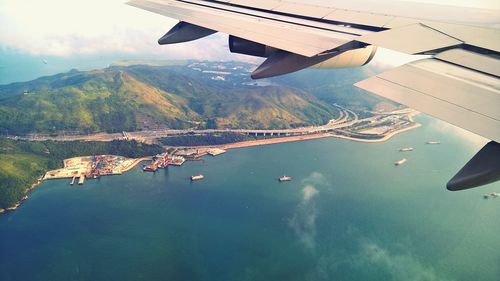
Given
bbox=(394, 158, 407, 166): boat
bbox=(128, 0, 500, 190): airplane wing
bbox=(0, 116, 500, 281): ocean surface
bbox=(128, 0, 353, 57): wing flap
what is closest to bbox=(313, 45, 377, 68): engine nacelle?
bbox=(128, 0, 500, 190): airplane wing

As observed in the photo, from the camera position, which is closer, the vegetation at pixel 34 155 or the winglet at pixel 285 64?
the winglet at pixel 285 64

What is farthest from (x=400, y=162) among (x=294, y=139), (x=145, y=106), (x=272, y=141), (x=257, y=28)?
(x=145, y=106)

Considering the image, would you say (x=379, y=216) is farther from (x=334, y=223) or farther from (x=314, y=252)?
(x=314, y=252)

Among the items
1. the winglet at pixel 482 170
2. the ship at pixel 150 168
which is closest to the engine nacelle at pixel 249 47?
the winglet at pixel 482 170

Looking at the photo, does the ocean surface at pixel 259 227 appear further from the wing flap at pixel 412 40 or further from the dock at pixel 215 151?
the wing flap at pixel 412 40

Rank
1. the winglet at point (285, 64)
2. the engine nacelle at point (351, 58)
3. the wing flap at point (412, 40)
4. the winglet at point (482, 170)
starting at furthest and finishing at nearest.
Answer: the engine nacelle at point (351, 58), the winglet at point (285, 64), the wing flap at point (412, 40), the winglet at point (482, 170)

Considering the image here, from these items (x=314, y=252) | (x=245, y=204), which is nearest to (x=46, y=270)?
(x=245, y=204)
